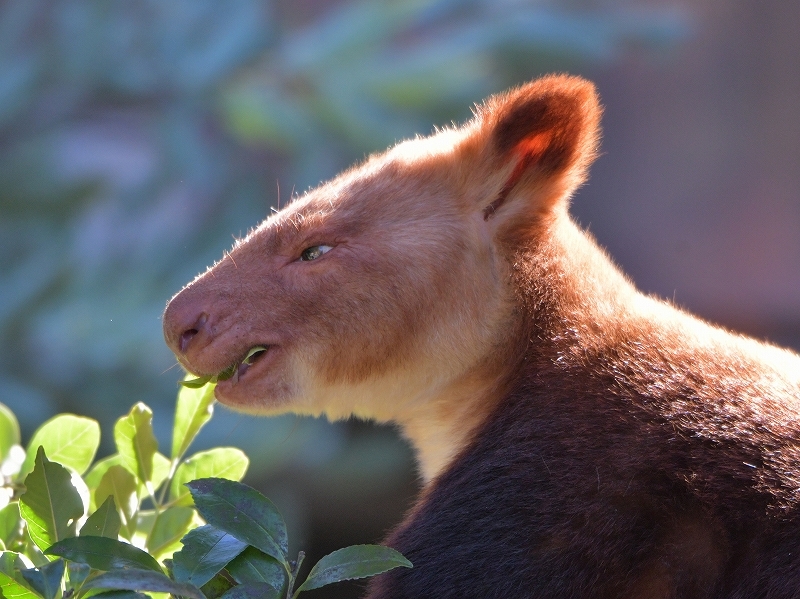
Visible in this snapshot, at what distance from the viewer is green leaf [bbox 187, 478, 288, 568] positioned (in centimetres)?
98

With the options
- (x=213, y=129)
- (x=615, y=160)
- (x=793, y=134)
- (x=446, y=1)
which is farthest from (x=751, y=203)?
(x=213, y=129)

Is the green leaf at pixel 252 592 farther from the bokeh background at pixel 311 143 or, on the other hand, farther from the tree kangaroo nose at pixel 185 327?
the bokeh background at pixel 311 143

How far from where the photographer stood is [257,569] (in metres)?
1.00

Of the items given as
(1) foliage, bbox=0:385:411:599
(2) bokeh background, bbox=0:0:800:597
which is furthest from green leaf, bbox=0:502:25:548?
(2) bokeh background, bbox=0:0:800:597

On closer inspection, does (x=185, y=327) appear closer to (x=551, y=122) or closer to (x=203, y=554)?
(x=203, y=554)

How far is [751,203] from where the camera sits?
14.6 ft

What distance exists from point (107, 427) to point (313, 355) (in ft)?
9.74

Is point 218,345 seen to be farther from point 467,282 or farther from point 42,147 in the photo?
point 42,147

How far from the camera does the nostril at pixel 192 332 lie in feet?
5.08

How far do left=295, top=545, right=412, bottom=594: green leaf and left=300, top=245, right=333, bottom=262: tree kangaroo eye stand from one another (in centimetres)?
71

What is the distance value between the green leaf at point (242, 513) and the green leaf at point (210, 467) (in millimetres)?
346

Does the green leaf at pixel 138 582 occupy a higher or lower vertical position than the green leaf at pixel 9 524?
lower

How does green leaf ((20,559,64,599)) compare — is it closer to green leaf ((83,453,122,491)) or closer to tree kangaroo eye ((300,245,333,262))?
green leaf ((83,453,122,491))

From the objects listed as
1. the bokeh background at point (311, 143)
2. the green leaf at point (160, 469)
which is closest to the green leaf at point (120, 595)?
the green leaf at point (160, 469)
